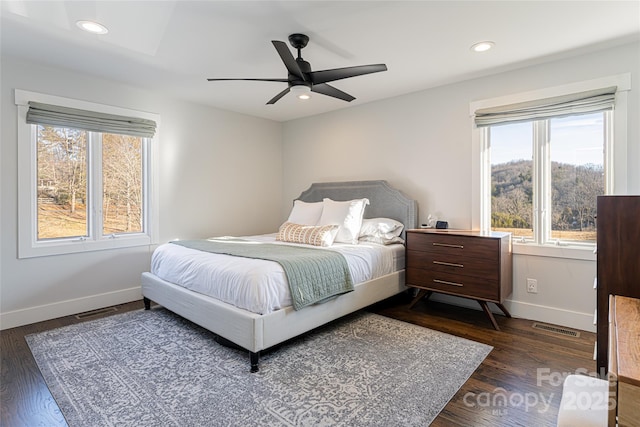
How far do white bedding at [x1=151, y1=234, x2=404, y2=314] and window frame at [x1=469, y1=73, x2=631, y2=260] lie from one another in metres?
1.06

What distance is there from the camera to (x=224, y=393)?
78.2 inches

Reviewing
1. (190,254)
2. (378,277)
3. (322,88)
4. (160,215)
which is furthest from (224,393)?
(160,215)

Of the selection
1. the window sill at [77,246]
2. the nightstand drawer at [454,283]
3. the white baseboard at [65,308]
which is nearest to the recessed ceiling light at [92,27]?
the window sill at [77,246]

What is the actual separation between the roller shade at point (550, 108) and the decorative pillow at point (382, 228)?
1372mm

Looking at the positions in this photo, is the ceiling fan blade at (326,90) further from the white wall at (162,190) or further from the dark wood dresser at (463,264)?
the white wall at (162,190)

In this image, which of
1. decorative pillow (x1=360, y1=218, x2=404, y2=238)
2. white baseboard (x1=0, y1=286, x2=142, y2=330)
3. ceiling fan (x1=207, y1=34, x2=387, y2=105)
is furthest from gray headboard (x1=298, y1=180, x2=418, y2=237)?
white baseboard (x1=0, y1=286, x2=142, y2=330)

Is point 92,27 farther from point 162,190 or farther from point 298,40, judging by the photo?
point 162,190

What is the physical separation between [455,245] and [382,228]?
0.87m

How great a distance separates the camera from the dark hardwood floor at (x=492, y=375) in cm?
178

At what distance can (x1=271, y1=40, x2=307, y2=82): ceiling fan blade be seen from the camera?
85.4 inches

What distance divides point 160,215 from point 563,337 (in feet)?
14.0

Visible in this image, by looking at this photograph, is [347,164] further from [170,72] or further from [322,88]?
[170,72]

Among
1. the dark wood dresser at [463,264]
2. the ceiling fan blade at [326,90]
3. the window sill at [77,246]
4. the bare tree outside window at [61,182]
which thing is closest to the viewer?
the ceiling fan blade at [326,90]

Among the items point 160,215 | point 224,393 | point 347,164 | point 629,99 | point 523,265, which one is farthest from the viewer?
point 347,164
